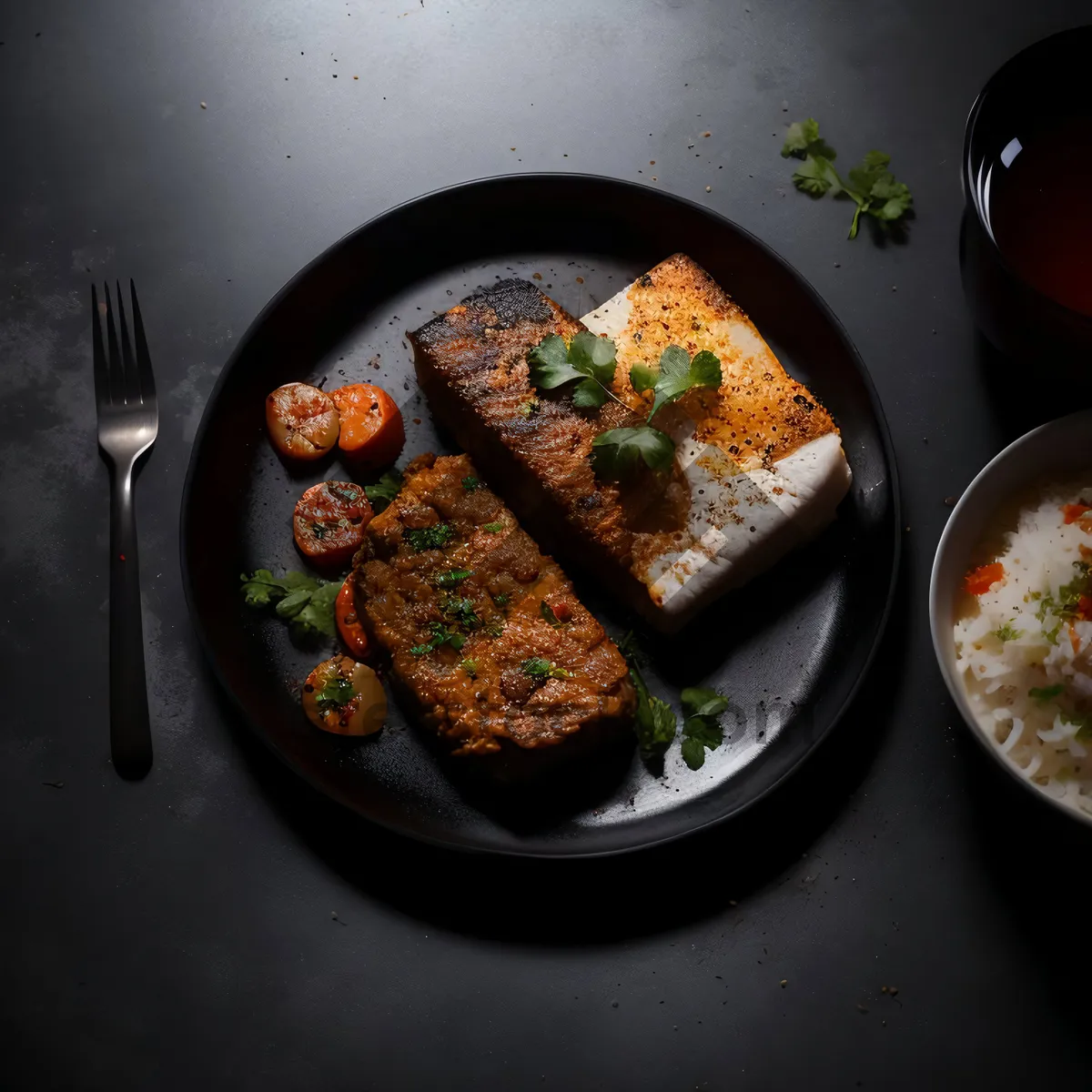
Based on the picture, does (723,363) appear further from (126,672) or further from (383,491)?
(126,672)

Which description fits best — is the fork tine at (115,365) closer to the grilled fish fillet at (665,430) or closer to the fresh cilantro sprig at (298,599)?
the fresh cilantro sprig at (298,599)

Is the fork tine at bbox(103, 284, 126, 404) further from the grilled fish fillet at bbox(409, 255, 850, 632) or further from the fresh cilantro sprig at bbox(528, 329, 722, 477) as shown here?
the fresh cilantro sprig at bbox(528, 329, 722, 477)

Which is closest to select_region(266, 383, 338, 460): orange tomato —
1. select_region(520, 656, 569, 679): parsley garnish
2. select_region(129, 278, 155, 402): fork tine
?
select_region(129, 278, 155, 402): fork tine

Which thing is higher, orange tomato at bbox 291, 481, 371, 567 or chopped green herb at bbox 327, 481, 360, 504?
chopped green herb at bbox 327, 481, 360, 504

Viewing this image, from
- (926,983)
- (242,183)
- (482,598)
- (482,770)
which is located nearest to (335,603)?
(482,598)

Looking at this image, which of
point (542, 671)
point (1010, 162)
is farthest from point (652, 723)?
point (1010, 162)

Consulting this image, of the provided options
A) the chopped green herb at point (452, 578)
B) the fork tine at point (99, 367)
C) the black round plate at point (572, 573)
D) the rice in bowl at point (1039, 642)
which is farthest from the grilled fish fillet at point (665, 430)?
the fork tine at point (99, 367)
